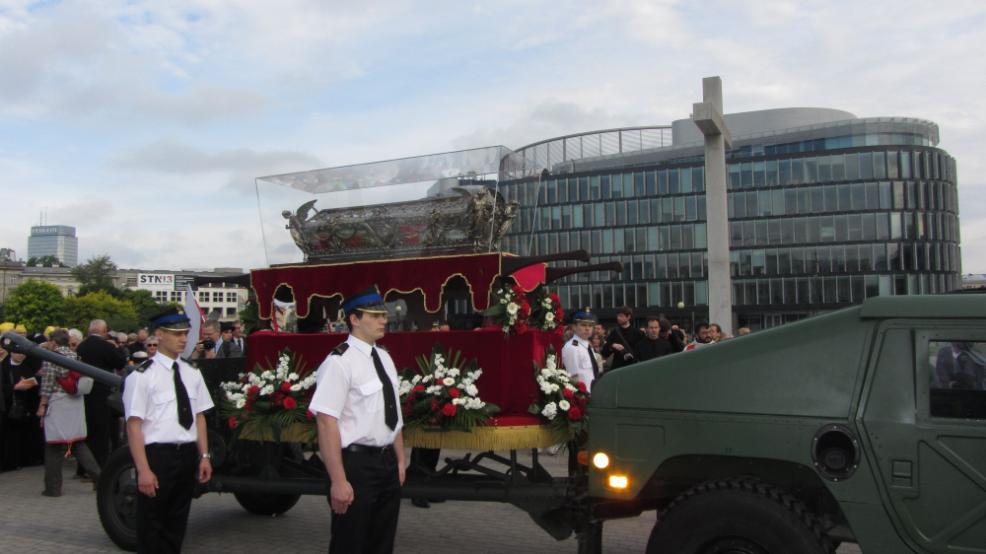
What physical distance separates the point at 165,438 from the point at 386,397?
1.78 m

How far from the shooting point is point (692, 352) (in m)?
4.65

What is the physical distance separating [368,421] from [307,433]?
7.44ft

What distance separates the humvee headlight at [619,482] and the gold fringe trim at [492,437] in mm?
1426

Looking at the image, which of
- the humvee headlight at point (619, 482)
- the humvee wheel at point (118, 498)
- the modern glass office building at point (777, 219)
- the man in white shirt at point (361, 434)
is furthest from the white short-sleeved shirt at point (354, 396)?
the modern glass office building at point (777, 219)

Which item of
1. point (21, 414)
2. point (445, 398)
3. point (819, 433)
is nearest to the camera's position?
point (819, 433)

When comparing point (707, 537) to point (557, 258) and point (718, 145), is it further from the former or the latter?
point (718, 145)

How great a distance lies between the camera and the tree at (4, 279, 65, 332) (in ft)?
333

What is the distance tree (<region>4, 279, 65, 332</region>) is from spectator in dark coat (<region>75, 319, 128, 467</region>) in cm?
10287

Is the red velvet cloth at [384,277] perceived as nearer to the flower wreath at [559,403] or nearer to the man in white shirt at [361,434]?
the flower wreath at [559,403]

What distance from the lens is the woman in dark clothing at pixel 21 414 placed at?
36.4 feet

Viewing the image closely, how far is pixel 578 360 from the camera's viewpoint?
9.36 metres

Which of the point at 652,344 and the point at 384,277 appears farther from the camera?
the point at 652,344

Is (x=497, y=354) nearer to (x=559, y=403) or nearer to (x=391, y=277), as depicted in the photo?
(x=559, y=403)

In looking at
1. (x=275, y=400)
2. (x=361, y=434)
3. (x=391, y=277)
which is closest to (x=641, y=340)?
(x=391, y=277)
